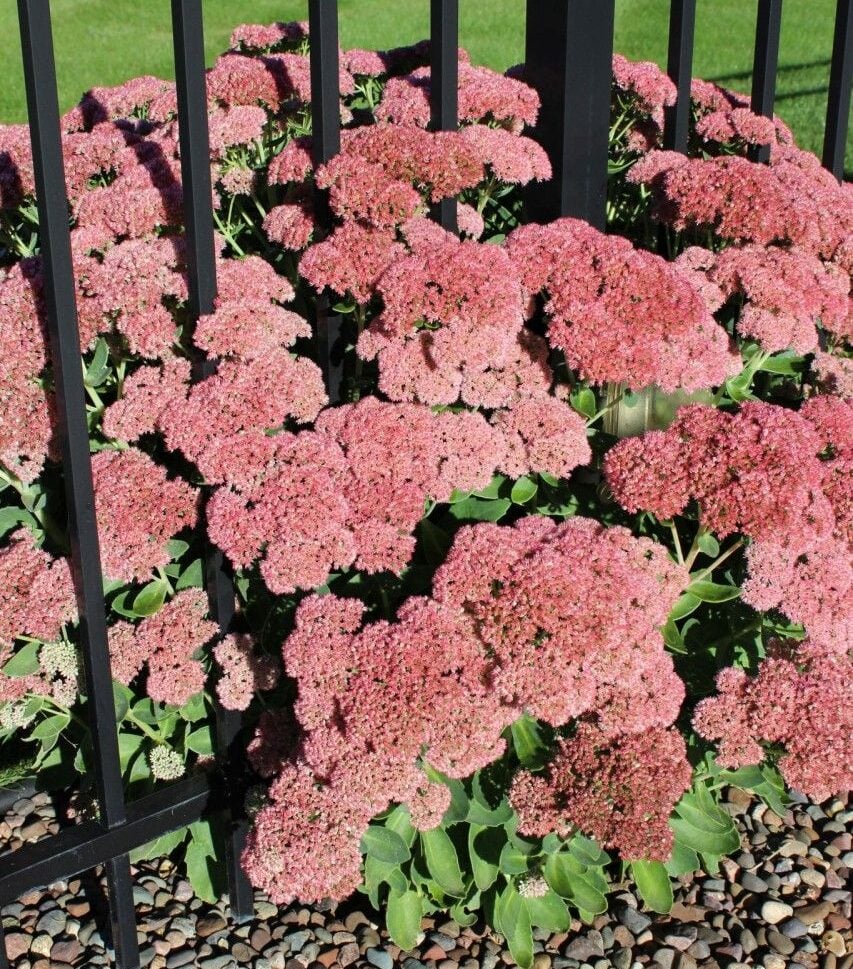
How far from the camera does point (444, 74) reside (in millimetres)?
2336

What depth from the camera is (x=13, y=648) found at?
235 cm

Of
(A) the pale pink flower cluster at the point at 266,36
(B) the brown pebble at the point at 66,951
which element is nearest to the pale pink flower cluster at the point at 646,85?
(A) the pale pink flower cluster at the point at 266,36

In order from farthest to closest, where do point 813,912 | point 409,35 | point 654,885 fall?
1. point 409,35
2. point 813,912
3. point 654,885

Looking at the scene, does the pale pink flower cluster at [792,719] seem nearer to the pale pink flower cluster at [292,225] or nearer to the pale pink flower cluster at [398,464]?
the pale pink flower cluster at [398,464]

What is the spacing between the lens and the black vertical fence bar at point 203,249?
1964 millimetres

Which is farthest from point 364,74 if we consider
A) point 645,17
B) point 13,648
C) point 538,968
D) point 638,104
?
point 645,17

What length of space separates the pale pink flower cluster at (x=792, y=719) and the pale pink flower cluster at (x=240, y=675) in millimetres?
770

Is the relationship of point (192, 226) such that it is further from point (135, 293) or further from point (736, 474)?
point (736, 474)

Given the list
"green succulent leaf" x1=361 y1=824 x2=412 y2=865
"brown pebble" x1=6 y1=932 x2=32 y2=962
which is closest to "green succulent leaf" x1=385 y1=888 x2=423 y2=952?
"green succulent leaf" x1=361 y1=824 x2=412 y2=865

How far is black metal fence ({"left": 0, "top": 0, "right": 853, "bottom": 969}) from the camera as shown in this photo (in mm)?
1860

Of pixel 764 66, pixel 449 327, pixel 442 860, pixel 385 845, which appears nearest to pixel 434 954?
pixel 442 860

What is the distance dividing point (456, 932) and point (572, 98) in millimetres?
1757

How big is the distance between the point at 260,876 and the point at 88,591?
56cm

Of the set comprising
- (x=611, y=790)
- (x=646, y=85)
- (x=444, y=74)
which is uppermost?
(x=444, y=74)
